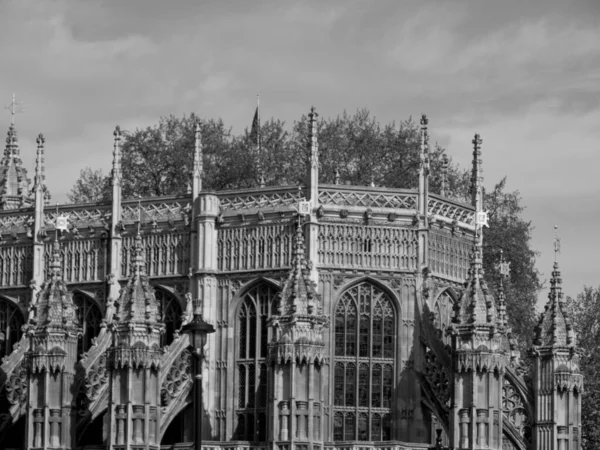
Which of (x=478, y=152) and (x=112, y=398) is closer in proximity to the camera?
(x=112, y=398)

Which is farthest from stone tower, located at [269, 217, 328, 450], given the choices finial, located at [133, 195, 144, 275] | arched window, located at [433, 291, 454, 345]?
arched window, located at [433, 291, 454, 345]

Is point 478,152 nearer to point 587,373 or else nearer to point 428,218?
point 428,218

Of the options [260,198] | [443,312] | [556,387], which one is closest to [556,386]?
[556,387]

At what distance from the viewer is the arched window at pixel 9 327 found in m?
85.0

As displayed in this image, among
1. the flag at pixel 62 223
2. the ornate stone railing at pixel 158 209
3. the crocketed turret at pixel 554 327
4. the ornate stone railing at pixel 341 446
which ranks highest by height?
the ornate stone railing at pixel 158 209

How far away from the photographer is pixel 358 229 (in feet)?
260

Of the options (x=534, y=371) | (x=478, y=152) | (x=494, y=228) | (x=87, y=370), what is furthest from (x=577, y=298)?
(x=87, y=370)

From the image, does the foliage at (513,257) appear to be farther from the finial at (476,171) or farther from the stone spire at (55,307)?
the stone spire at (55,307)

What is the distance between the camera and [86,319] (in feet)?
273

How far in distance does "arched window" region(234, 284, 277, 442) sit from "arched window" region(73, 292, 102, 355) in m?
6.40

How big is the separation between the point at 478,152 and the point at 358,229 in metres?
7.81

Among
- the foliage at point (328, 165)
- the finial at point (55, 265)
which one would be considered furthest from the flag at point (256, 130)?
the finial at point (55, 265)

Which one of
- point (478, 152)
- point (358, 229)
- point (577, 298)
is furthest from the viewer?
point (577, 298)

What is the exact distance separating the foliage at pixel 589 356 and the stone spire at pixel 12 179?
81.7 feet
